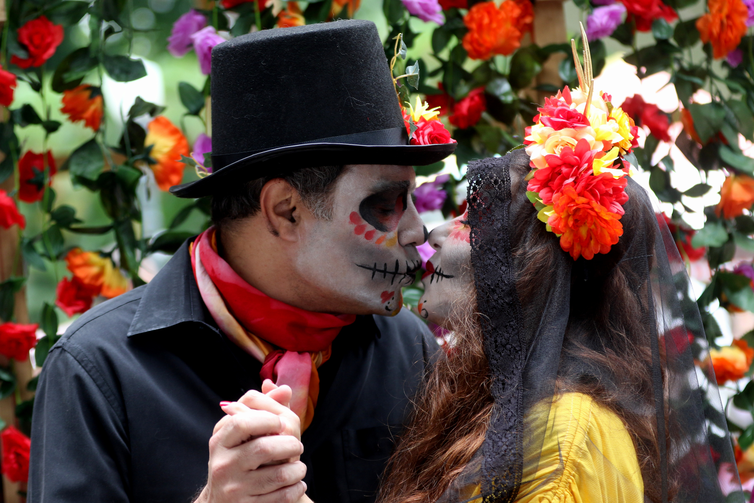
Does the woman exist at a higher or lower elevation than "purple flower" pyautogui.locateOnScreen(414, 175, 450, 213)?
higher

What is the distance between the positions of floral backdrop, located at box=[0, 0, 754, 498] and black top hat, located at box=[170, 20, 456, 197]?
582 mm

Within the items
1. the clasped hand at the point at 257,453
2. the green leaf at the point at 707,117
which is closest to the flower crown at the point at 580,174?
the clasped hand at the point at 257,453

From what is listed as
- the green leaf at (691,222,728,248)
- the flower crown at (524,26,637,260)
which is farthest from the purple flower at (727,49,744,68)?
the flower crown at (524,26,637,260)

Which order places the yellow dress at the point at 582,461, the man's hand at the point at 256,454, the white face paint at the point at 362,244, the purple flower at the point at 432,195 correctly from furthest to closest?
the purple flower at the point at 432,195
the white face paint at the point at 362,244
the yellow dress at the point at 582,461
the man's hand at the point at 256,454

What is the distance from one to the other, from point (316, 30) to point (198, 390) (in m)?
0.90

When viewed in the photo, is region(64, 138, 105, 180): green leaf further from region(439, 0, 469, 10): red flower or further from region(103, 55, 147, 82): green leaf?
region(439, 0, 469, 10): red flower

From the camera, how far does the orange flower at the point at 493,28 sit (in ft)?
7.20

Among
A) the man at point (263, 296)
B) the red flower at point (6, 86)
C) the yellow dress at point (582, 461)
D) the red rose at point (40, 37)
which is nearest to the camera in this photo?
the yellow dress at point (582, 461)

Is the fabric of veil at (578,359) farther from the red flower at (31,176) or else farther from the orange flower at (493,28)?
the red flower at (31,176)

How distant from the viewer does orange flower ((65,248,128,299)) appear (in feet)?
7.44

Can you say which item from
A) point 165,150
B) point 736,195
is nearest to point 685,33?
point 736,195

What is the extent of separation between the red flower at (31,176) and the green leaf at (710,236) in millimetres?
2190

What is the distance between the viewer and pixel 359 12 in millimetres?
2457

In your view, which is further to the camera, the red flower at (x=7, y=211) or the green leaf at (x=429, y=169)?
the green leaf at (x=429, y=169)
